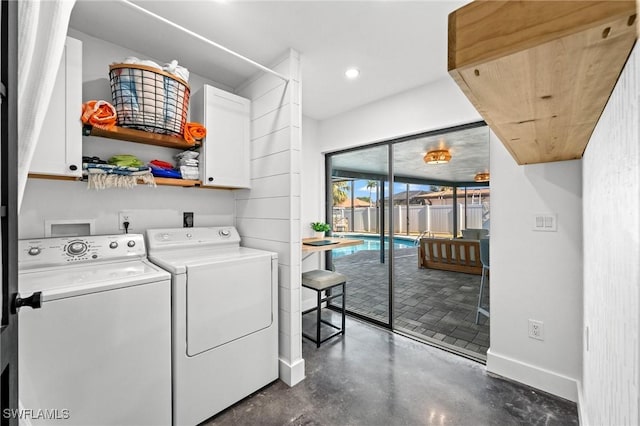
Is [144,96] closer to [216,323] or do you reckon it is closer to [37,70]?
[37,70]

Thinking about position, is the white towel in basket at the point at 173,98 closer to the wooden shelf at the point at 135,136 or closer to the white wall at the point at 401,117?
the wooden shelf at the point at 135,136

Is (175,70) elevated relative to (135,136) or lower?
elevated

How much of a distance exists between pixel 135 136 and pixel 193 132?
1.22 ft

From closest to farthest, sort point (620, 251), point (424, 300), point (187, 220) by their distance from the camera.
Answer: point (620, 251), point (187, 220), point (424, 300)

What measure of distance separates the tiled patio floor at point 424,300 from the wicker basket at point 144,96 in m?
2.90

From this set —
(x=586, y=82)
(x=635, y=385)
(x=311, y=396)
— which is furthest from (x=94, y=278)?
(x=586, y=82)

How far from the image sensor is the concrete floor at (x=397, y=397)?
5.52 feet

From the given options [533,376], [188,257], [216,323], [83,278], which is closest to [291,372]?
[216,323]

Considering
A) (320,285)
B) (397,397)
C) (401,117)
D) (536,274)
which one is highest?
(401,117)

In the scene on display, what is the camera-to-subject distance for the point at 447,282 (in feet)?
14.7

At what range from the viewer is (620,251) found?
67 centimetres

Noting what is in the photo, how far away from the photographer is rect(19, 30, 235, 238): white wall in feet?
5.55

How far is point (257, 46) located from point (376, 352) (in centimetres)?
278

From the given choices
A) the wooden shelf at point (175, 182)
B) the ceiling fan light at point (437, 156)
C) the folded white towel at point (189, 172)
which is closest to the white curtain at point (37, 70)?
the wooden shelf at point (175, 182)
